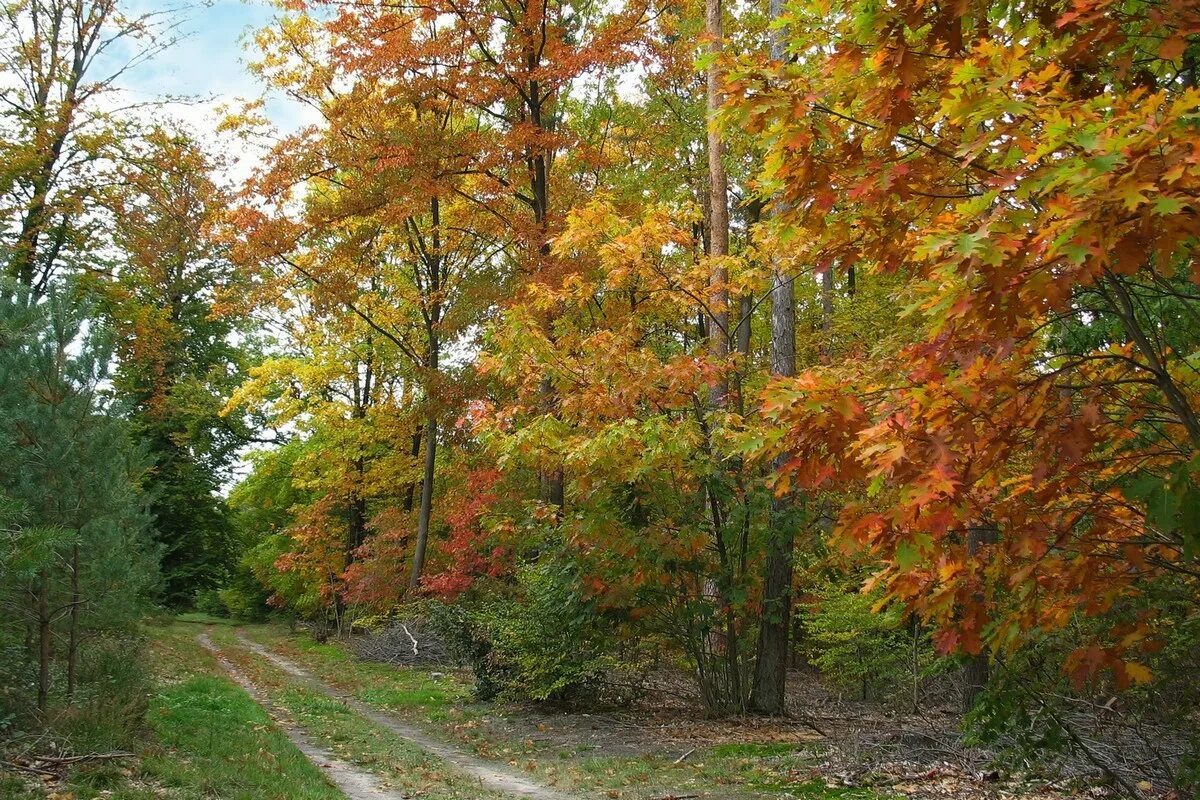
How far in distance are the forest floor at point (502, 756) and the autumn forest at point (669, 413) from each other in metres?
Result: 0.06

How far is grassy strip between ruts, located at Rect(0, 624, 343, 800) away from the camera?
5.36m

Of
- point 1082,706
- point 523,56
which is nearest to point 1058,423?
point 1082,706

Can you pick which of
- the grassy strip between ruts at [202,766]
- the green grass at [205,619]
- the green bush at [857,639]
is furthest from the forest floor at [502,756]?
the green grass at [205,619]

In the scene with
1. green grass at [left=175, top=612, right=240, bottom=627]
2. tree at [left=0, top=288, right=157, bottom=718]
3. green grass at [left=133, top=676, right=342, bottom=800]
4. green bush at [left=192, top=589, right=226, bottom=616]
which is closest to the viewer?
green grass at [left=133, top=676, right=342, bottom=800]

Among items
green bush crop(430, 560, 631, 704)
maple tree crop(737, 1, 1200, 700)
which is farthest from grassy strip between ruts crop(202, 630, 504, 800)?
maple tree crop(737, 1, 1200, 700)

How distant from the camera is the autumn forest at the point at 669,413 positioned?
11.2 ft

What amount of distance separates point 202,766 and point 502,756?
309cm

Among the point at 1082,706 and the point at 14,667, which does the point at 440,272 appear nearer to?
the point at 14,667

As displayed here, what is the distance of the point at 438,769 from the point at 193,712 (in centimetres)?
285

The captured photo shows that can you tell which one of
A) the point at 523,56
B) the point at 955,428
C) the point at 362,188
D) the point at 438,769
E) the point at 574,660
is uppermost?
the point at 523,56

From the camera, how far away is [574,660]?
1055 centimetres

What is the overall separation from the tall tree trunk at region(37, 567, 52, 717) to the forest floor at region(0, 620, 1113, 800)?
767 millimetres

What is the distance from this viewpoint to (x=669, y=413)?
366 inches

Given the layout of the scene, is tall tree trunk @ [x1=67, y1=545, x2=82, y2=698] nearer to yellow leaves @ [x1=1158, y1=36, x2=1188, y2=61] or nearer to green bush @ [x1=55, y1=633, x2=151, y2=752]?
green bush @ [x1=55, y1=633, x2=151, y2=752]
